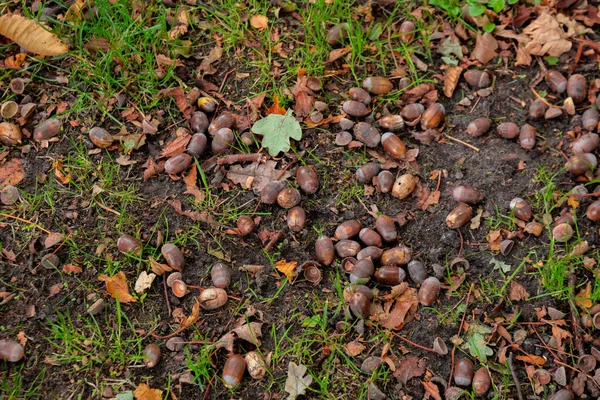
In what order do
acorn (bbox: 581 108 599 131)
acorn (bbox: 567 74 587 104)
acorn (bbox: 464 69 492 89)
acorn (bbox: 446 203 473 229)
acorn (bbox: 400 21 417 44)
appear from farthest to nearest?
acorn (bbox: 400 21 417 44) < acorn (bbox: 464 69 492 89) < acorn (bbox: 567 74 587 104) < acorn (bbox: 581 108 599 131) < acorn (bbox: 446 203 473 229)

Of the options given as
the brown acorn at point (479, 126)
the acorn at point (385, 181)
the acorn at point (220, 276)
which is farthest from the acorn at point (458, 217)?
the acorn at point (220, 276)

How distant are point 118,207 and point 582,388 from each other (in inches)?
110

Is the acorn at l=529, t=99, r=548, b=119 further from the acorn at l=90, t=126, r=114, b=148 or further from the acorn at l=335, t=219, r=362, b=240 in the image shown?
the acorn at l=90, t=126, r=114, b=148

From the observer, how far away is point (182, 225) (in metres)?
3.49

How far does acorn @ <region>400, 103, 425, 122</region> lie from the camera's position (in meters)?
3.88

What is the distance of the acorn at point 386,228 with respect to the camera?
135 inches

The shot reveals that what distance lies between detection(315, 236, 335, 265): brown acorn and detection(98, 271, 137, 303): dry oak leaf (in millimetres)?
1065

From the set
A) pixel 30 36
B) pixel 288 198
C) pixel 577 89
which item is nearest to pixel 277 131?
pixel 288 198

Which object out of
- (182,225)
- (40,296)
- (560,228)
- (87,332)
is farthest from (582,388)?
(40,296)

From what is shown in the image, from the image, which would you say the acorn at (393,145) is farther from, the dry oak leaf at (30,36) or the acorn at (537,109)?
the dry oak leaf at (30,36)

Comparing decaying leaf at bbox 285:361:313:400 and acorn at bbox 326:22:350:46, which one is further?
acorn at bbox 326:22:350:46

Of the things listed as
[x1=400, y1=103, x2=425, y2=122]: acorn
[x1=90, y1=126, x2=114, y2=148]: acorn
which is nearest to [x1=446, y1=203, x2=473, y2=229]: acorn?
[x1=400, y1=103, x2=425, y2=122]: acorn

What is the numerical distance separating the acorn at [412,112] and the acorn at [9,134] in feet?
8.21

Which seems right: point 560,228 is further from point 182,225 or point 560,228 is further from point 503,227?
point 182,225
